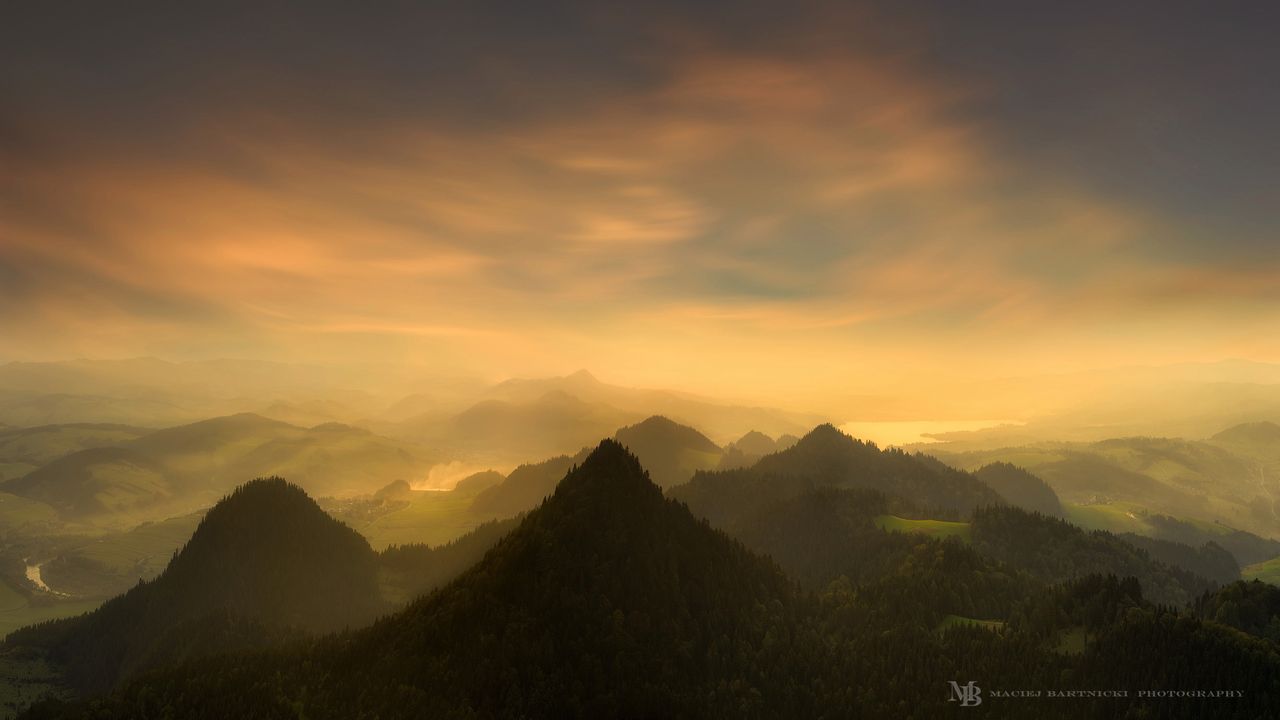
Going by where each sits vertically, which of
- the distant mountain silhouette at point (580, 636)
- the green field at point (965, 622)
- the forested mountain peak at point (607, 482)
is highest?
the forested mountain peak at point (607, 482)

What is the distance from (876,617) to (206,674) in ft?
632

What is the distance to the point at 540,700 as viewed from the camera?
13062 centimetres

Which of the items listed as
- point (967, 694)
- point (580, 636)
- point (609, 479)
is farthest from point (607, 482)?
point (967, 694)

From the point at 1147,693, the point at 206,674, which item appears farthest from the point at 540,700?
the point at 1147,693

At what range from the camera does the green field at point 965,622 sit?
16412cm

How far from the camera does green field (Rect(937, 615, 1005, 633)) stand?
164125 millimetres

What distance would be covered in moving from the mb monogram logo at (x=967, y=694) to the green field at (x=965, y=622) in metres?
30.2

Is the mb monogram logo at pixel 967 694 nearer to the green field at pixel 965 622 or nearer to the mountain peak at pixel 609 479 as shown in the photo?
the green field at pixel 965 622

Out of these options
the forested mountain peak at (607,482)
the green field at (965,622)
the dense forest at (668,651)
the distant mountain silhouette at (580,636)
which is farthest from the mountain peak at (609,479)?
the green field at (965,622)

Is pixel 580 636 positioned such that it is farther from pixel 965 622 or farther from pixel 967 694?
pixel 965 622

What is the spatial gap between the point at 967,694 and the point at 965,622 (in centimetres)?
4304

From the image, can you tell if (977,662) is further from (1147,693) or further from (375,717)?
(375,717)

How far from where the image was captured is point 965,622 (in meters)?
169

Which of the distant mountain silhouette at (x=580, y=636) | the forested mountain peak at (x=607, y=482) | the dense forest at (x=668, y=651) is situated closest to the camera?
the dense forest at (x=668, y=651)
